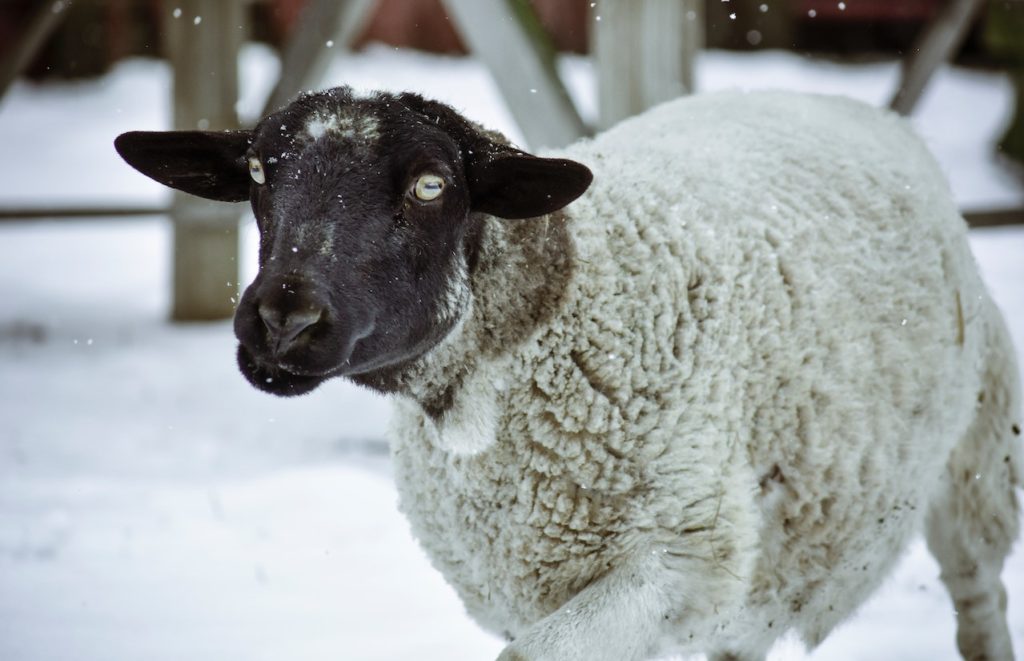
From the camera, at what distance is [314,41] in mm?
5473

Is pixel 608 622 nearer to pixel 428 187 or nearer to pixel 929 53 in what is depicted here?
pixel 428 187

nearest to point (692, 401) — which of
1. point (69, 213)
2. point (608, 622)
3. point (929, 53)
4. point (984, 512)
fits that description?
point (608, 622)

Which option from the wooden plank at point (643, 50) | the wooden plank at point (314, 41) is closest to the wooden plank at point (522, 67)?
the wooden plank at point (643, 50)

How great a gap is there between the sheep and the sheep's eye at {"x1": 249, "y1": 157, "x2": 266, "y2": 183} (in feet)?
0.05

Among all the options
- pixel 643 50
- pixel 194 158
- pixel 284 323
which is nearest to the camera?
pixel 284 323

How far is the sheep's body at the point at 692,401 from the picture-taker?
2512mm

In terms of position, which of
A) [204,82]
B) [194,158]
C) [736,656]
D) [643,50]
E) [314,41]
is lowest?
[204,82]

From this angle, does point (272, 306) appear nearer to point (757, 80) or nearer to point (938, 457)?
point (938, 457)

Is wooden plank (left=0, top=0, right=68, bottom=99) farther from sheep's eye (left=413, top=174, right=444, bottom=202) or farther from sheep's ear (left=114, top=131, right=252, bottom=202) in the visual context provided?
sheep's eye (left=413, top=174, right=444, bottom=202)

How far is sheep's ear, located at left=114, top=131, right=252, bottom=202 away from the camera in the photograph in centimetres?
266

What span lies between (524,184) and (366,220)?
1.11 feet

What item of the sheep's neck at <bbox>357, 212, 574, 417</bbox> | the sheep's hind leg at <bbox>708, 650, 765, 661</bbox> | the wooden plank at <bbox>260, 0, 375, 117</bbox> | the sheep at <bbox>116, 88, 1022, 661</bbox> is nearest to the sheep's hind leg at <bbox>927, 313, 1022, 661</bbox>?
the sheep at <bbox>116, 88, 1022, 661</bbox>

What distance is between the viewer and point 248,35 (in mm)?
15508

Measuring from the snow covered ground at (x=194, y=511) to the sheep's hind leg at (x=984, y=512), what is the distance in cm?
17
